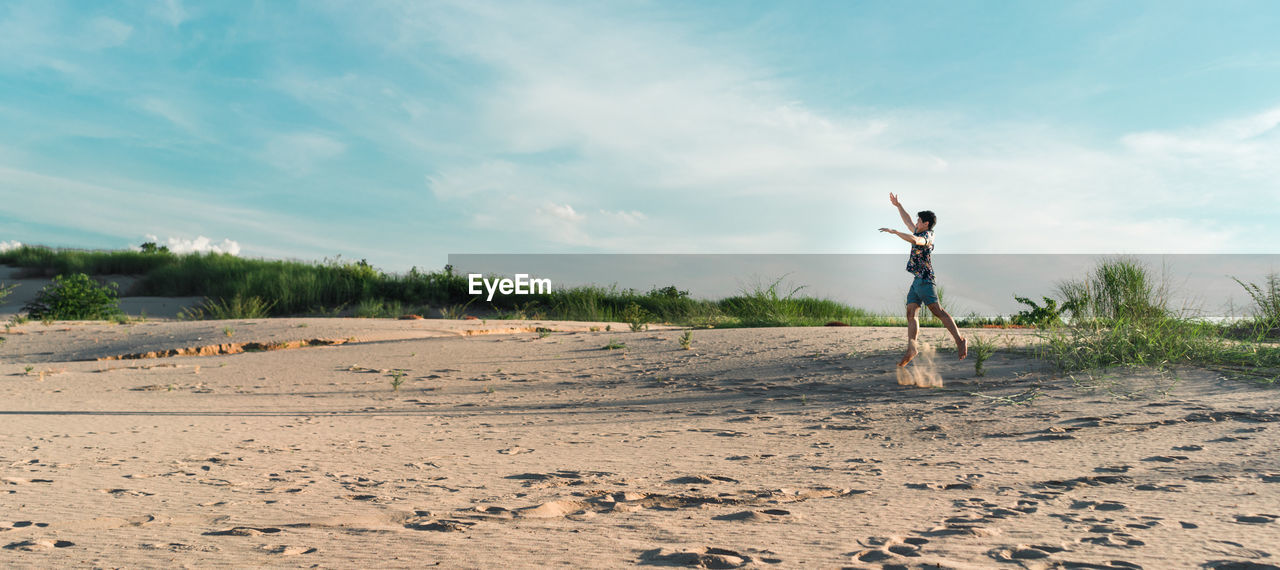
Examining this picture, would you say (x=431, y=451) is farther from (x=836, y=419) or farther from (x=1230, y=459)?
(x=1230, y=459)

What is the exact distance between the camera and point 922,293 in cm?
674

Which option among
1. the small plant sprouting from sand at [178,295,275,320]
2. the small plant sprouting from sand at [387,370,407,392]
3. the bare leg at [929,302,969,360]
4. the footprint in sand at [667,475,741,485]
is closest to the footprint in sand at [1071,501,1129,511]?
the footprint in sand at [667,475,741,485]

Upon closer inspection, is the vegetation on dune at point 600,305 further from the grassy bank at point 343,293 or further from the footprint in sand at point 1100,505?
the footprint in sand at point 1100,505

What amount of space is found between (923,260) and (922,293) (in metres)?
0.31

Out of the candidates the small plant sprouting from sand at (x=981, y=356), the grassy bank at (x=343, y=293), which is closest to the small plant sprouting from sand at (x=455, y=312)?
the grassy bank at (x=343, y=293)

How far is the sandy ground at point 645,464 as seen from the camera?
106 inches

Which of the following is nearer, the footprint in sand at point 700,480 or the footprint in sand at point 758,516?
the footprint in sand at point 758,516

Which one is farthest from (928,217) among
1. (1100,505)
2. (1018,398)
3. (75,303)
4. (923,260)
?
(75,303)

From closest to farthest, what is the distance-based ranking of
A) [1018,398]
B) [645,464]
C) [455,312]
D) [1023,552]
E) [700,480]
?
[1023,552] < [700,480] < [645,464] < [1018,398] < [455,312]

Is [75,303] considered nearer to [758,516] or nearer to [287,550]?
[287,550]

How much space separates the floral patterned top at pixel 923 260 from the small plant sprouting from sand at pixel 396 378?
201 inches

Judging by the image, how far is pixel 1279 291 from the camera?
1037 centimetres

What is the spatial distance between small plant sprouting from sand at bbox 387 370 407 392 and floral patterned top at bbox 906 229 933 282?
5114 millimetres

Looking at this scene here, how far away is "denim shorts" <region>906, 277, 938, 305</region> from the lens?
669 cm
